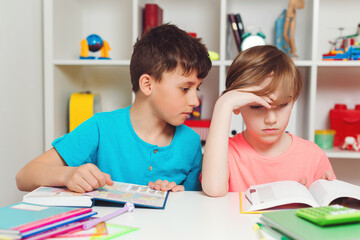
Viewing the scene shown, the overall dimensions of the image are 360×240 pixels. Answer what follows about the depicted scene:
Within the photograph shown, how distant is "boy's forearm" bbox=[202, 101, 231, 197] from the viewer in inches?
34.6

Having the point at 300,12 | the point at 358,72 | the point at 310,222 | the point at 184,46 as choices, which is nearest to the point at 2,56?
the point at 184,46

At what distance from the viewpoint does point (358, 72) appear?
207 centimetres

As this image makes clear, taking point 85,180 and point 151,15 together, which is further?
point 151,15

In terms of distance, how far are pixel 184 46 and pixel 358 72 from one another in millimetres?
1381

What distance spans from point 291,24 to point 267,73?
1.01m

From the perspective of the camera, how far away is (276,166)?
3.62 feet

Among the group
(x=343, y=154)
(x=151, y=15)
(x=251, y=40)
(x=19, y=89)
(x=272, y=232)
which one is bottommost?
(x=343, y=154)

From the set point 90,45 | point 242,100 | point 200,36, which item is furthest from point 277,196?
point 200,36

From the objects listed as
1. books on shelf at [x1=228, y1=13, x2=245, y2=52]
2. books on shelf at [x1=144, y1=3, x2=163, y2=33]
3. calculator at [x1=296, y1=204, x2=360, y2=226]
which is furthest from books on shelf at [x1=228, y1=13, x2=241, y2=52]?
calculator at [x1=296, y1=204, x2=360, y2=226]

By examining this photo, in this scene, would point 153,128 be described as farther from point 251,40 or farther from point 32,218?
point 251,40

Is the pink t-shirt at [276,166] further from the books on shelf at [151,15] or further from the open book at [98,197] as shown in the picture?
the books on shelf at [151,15]

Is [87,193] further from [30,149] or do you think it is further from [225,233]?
[30,149]

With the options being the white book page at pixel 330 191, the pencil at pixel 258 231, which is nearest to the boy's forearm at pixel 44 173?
the pencil at pixel 258 231

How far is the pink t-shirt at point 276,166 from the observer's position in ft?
3.62
